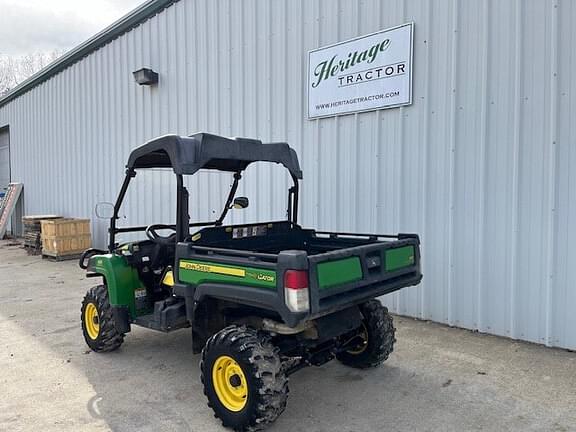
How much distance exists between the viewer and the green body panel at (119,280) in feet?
13.5

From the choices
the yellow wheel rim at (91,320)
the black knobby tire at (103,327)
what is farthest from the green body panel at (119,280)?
the yellow wheel rim at (91,320)

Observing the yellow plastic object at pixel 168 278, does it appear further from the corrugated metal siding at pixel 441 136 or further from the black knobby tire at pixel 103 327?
the corrugated metal siding at pixel 441 136

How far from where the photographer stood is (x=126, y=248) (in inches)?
169

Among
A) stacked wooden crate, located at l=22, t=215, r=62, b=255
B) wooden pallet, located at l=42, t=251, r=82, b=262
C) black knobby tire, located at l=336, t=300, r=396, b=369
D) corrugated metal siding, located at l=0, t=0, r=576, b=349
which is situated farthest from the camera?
stacked wooden crate, located at l=22, t=215, r=62, b=255

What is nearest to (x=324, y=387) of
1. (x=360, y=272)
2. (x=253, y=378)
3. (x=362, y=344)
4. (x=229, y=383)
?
(x=362, y=344)

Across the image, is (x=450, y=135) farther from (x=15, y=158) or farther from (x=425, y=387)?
(x=15, y=158)

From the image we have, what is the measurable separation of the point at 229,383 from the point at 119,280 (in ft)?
5.00

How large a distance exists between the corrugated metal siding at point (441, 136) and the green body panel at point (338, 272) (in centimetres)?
237

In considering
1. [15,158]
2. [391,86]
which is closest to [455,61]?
[391,86]

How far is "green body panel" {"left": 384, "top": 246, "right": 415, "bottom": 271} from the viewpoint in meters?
3.43

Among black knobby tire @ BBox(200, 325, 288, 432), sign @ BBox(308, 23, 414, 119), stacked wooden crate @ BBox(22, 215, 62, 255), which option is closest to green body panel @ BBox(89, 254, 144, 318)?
black knobby tire @ BBox(200, 325, 288, 432)

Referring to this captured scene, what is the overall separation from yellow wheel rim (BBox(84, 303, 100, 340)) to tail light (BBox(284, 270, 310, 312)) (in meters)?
2.54

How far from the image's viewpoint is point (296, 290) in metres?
2.75

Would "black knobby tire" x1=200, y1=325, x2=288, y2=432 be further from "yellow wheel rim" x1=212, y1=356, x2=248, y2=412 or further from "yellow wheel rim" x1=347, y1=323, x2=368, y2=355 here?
"yellow wheel rim" x1=347, y1=323, x2=368, y2=355
